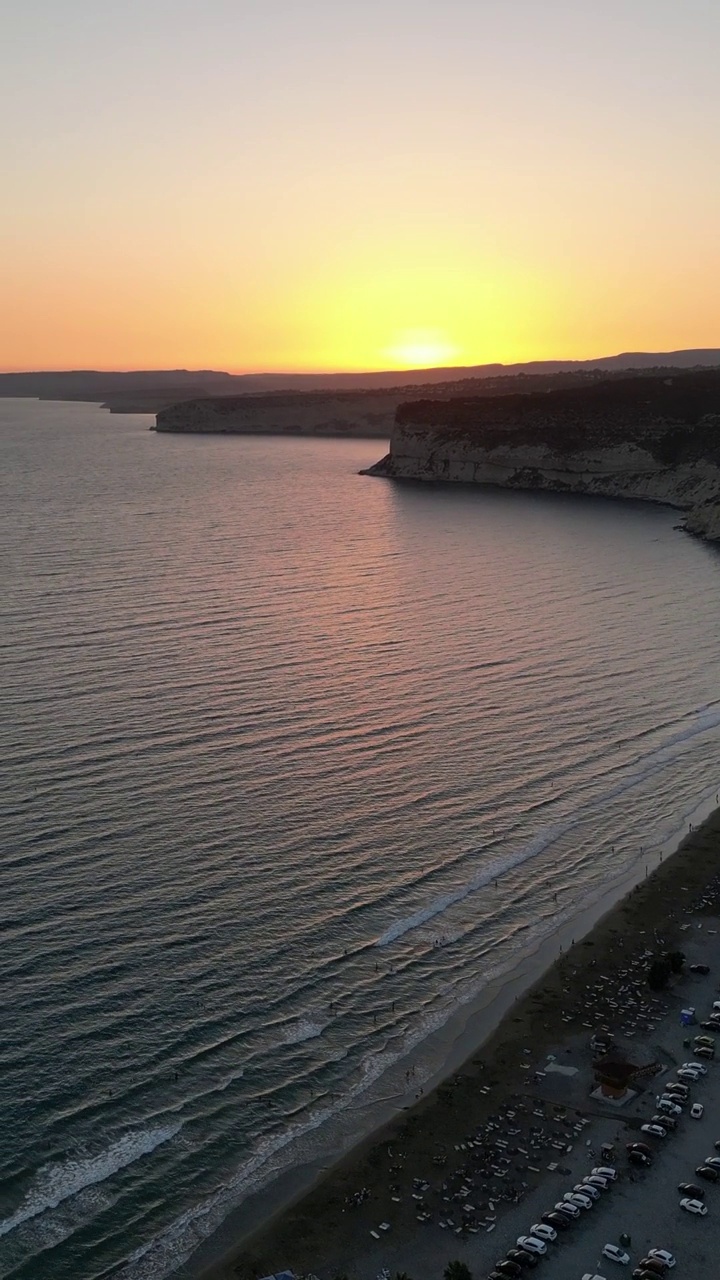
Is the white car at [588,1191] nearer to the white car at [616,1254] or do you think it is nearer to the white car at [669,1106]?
the white car at [616,1254]

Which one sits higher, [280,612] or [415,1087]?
[280,612]

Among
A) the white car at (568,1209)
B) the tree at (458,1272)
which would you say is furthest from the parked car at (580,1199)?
the tree at (458,1272)

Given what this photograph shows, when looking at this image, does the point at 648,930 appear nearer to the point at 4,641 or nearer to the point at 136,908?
the point at 136,908

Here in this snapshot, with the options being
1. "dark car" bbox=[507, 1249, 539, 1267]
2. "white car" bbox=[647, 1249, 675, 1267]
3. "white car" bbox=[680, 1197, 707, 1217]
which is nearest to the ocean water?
"dark car" bbox=[507, 1249, 539, 1267]

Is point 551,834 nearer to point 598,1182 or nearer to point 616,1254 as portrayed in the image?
point 598,1182

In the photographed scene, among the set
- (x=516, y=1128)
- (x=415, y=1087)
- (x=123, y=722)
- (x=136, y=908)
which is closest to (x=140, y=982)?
(x=136, y=908)

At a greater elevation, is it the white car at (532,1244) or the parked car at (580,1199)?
the parked car at (580,1199)
